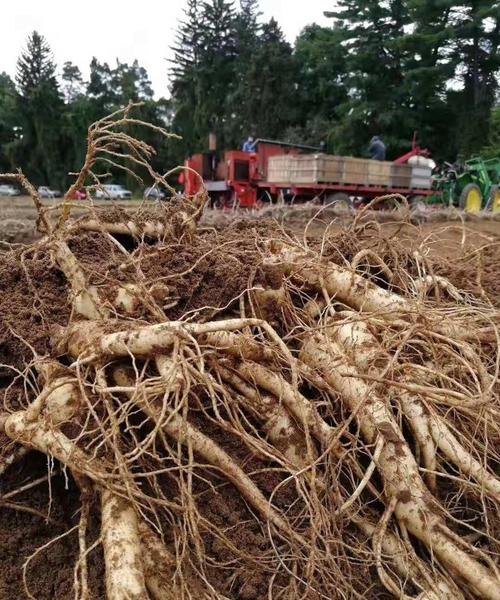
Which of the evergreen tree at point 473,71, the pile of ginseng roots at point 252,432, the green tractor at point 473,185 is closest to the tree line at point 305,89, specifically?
the evergreen tree at point 473,71

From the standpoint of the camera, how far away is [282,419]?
197 cm

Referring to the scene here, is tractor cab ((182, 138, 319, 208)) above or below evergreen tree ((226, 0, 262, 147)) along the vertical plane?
below

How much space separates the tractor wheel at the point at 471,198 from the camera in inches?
510

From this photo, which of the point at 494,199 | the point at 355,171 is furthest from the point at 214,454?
the point at 494,199

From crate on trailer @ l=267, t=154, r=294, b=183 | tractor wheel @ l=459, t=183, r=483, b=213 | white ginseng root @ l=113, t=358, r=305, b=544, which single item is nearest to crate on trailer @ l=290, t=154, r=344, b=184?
crate on trailer @ l=267, t=154, r=294, b=183

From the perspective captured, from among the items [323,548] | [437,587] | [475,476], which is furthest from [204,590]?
[475,476]

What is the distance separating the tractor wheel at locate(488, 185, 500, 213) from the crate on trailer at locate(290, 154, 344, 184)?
3729mm

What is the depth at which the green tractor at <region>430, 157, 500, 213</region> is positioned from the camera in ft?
41.7

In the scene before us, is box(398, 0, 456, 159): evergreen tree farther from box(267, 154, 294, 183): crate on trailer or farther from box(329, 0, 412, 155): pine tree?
box(267, 154, 294, 183): crate on trailer

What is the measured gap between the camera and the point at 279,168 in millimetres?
12148

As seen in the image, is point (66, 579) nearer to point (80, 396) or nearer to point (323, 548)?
point (80, 396)

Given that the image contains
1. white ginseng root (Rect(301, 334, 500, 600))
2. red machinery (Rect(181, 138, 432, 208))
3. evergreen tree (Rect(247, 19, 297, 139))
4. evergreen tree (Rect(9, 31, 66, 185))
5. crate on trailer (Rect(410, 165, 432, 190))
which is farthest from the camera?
evergreen tree (Rect(9, 31, 66, 185))

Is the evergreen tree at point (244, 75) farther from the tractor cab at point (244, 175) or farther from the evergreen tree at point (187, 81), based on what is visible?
the tractor cab at point (244, 175)

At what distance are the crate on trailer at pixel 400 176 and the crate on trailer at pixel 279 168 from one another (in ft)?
9.20
